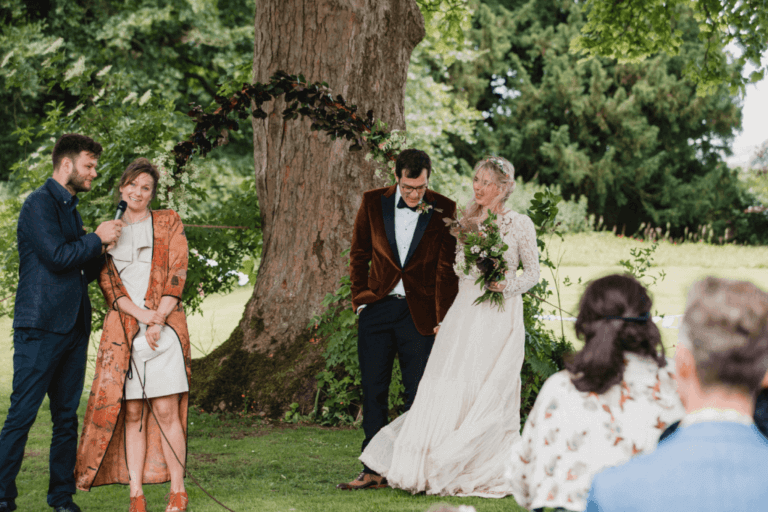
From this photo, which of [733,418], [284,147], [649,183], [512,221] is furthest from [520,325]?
[649,183]

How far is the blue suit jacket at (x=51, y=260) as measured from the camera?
12.6 ft

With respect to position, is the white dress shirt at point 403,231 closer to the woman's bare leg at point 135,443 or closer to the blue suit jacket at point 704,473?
the woman's bare leg at point 135,443

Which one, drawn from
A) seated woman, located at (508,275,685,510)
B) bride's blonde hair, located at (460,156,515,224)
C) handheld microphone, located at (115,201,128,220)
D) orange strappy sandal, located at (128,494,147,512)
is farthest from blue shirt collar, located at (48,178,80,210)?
seated woman, located at (508,275,685,510)

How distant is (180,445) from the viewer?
4.10m

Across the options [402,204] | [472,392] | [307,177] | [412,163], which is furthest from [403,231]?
[307,177]

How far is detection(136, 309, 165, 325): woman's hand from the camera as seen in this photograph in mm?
3920

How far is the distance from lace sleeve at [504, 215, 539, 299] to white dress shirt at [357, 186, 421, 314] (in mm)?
587

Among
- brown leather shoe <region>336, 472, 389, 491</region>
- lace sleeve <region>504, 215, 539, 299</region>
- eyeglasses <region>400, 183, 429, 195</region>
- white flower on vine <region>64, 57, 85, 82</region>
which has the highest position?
white flower on vine <region>64, 57, 85, 82</region>

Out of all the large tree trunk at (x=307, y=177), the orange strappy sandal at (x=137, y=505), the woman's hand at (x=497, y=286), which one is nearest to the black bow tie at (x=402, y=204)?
the woman's hand at (x=497, y=286)

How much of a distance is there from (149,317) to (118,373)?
0.35m

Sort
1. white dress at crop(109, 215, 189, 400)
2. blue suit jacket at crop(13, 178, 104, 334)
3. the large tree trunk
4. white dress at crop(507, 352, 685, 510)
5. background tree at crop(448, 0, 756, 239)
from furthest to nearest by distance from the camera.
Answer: background tree at crop(448, 0, 756, 239) → the large tree trunk → white dress at crop(109, 215, 189, 400) → blue suit jacket at crop(13, 178, 104, 334) → white dress at crop(507, 352, 685, 510)

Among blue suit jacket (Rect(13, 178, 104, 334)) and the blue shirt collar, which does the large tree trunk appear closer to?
blue suit jacket (Rect(13, 178, 104, 334))

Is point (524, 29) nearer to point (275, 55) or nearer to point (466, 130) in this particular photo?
point (466, 130)

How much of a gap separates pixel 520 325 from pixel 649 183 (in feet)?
86.1
